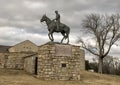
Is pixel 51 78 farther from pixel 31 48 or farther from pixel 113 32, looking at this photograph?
pixel 31 48

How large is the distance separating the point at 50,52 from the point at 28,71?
472 centimetres

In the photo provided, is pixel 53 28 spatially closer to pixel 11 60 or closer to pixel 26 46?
pixel 11 60

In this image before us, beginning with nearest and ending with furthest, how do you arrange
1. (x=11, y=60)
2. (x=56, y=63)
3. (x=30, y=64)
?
1. (x=56, y=63)
2. (x=30, y=64)
3. (x=11, y=60)

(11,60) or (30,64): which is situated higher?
(11,60)

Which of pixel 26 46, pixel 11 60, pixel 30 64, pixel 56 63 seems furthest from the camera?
pixel 26 46

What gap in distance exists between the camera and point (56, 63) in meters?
22.4

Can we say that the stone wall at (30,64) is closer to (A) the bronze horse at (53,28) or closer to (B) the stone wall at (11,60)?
(B) the stone wall at (11,60)

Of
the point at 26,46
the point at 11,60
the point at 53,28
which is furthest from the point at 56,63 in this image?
the point at 26,46

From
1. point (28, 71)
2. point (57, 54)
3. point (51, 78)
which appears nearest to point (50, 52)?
point (57, 54)

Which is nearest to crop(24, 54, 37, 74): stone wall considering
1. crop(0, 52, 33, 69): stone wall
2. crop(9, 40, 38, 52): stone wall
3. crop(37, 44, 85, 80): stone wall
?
crop(0, 52, 33, 69): stone wall

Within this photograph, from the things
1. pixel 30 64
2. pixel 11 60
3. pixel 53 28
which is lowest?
pixel 30 64

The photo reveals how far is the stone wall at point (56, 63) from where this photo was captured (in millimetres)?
22281

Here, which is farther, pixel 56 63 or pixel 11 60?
pixel 11 60

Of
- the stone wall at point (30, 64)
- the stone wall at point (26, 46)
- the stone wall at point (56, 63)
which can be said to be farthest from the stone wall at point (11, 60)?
the stone wall at point (26, 46)
